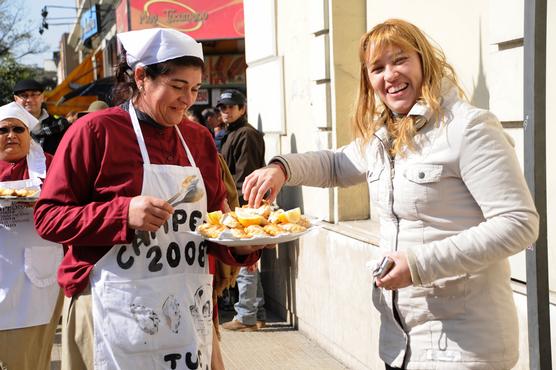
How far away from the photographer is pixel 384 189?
2.73m

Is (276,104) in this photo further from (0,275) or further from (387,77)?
(387,77)

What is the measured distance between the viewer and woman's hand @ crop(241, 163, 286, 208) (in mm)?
3021

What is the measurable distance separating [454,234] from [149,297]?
43.5 inches

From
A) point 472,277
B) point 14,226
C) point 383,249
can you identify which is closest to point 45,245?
point 14,226

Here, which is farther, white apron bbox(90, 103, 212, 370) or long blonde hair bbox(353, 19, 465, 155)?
white apron bbox(90, 103, 212, 370)

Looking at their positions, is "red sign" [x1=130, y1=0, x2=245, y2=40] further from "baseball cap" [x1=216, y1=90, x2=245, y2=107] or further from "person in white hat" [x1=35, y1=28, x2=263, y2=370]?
"person in white hat" [x1=35, y1=28, x2=263, y2=370]

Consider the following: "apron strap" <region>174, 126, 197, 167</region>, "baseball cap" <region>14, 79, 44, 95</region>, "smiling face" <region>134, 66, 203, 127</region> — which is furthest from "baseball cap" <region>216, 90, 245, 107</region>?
"smiling face" <region>134, 66, 203, 127</region>

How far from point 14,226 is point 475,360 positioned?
120 inches

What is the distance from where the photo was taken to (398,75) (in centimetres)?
269

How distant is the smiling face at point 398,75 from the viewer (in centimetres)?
269

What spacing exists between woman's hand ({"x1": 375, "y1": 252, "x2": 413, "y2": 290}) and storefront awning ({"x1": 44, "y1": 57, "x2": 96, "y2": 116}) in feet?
49.6

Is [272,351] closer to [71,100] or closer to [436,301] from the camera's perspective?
[436,301]

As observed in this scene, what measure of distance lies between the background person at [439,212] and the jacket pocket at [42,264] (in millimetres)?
2555

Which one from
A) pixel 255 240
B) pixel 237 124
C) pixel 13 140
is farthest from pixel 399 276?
pixel 237 124
